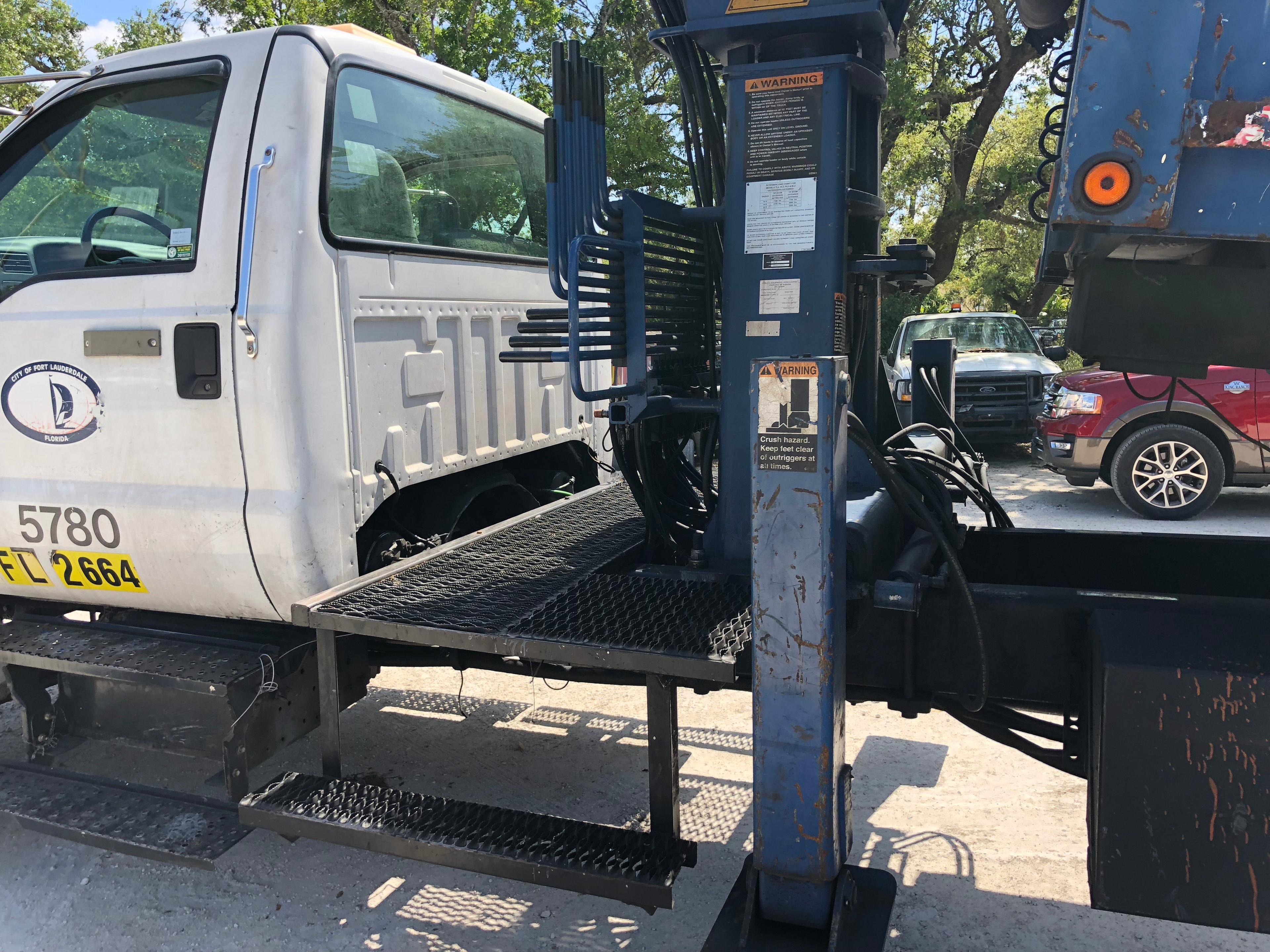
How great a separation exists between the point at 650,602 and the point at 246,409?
1.27 m

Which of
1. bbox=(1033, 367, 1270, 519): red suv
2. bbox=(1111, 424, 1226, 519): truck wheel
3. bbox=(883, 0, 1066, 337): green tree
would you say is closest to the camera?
bbox=(1033, 367, 1270, 519): red suv

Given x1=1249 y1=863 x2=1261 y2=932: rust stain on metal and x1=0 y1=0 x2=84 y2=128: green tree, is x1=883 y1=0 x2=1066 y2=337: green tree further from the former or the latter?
x1=0 y1=0 x2=84 y2=128: green tree

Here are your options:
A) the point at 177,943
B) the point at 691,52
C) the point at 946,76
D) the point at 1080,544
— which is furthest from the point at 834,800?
the point at 946,76

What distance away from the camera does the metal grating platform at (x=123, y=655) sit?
274cm

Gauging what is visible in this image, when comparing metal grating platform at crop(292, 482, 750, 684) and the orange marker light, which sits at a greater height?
the orange marker light

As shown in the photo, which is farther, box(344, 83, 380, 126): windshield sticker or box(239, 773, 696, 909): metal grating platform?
box(344, 83, 380, 126): windshield sticker

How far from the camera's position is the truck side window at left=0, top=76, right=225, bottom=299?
2.89 m

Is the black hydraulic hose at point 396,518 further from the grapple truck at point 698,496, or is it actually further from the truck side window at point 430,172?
the truck side window at point 430,172

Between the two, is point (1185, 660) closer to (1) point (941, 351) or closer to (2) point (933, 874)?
(2) point (933, 874)

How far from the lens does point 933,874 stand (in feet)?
10.2

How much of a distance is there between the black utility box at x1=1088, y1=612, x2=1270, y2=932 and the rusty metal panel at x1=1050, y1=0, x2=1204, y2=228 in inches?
35.3

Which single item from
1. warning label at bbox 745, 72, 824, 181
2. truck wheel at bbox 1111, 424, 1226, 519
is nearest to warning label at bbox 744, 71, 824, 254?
warning label at bbox 745, 72, 824, 181

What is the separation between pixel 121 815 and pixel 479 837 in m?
1.17

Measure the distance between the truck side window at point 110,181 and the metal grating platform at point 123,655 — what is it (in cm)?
111
